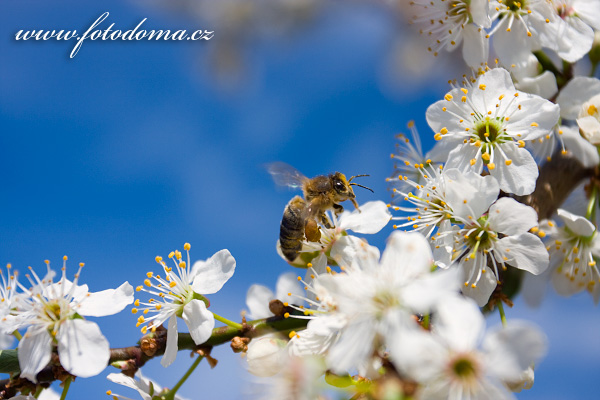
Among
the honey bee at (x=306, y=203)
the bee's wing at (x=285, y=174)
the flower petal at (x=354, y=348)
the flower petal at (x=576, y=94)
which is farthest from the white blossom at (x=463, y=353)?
the bee's wing at (x=285, y=174)

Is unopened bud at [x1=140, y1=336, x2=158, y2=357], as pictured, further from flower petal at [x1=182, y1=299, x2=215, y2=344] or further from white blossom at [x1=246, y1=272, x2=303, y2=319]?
white blossom at [x1=246, y1=272, x2=303, y2=319]

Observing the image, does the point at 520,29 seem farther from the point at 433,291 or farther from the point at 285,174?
the point at 433,291

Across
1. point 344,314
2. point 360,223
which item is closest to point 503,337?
point 344,314

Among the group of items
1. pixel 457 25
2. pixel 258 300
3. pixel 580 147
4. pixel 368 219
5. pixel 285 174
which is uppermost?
pixel 457 25

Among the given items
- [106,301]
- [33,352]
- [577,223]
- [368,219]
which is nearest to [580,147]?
[577,223]

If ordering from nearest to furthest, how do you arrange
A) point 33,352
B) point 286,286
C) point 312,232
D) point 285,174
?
point 33,352 < point 312,232 < point 286,286 < point 285,174

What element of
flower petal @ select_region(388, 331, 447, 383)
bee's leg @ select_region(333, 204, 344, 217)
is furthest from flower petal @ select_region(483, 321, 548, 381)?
bee's leg @ select_region(333, 204, 344, 217)

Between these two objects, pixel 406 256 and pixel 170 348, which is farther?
pixel 170 348
